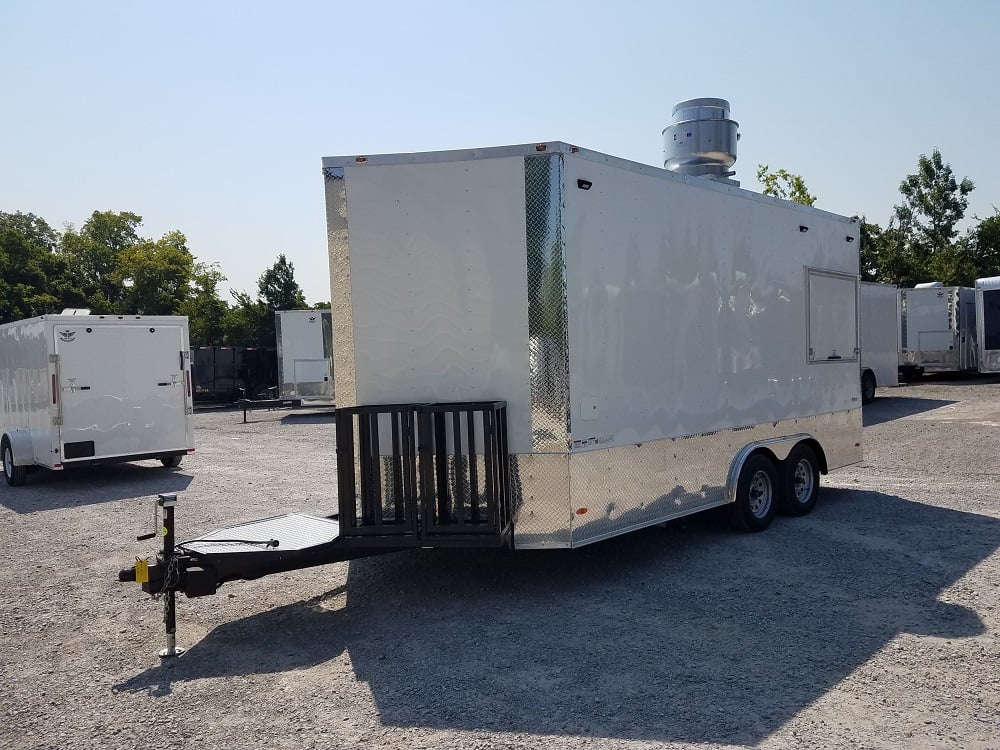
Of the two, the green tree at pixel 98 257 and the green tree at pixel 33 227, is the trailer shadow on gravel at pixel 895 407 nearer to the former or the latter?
the green tree at pixel 98 257

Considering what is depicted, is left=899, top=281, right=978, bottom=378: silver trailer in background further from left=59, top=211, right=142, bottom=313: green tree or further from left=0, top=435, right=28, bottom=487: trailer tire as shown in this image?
left=59, top=211, right=142, bottom=313: green tree

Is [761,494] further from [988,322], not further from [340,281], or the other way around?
[988,322]

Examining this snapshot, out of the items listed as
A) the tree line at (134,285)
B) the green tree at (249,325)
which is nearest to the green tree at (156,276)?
the tree line at (134,285)

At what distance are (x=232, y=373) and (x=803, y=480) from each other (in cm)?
2367

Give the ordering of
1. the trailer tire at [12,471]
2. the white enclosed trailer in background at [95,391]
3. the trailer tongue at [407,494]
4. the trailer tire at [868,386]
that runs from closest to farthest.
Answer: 1. the trailer tongue at [407,494]
2. the white enclosed trailer in background at [95,391]
3. the trailer tire at [12,471]
4. the trailer tire at [868,386]

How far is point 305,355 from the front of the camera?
21219 mm

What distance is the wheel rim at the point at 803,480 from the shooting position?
7.82 m

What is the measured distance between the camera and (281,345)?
21.3 meters

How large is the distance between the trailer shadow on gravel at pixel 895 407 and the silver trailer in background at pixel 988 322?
11.2 ft

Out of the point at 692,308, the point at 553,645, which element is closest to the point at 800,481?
the point at 692,308

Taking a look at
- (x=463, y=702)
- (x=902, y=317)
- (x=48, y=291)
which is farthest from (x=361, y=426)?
(x=48, y=291)

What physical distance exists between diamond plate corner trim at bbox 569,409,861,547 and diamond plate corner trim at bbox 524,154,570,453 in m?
0.33

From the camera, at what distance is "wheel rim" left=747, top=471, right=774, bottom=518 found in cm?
718

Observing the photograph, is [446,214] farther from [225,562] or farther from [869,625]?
[869,625]
